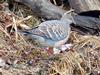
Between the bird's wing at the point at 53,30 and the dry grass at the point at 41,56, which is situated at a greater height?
the bird's wing at the point at 53,30

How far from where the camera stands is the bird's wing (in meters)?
4.86

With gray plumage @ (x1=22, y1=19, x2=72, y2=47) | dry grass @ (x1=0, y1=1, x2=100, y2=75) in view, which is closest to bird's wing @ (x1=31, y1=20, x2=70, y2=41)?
Answer: gray plumage @ (x1=22, y1=19, x2=72, y2=47)

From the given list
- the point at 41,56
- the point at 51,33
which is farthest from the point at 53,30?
the point at 41,56

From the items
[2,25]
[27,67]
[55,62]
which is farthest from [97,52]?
[2,25]

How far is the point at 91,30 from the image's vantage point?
5.76 m

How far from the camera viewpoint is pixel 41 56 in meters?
4.74

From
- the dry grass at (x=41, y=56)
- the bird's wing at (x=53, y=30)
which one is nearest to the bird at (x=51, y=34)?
the bird's wing at (x=53, y=30)

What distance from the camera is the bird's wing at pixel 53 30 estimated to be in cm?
486

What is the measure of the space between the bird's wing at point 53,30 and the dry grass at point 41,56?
0.22m

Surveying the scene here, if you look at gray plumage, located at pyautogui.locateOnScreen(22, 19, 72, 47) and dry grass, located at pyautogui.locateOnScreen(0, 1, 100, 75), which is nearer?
dry grass, located at pyautogui.locateOnScreen(0, 1, 100, 75)

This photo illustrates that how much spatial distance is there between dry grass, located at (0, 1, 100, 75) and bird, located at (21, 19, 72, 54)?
0.49 ft

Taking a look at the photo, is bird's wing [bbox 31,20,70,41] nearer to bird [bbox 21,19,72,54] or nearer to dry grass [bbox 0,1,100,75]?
bird [bbox 21,19,72,54]

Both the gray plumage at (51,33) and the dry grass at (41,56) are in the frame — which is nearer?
the dry grass at (41,56)

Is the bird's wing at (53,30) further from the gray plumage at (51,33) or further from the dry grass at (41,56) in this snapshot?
the dry grass at (41,56)
